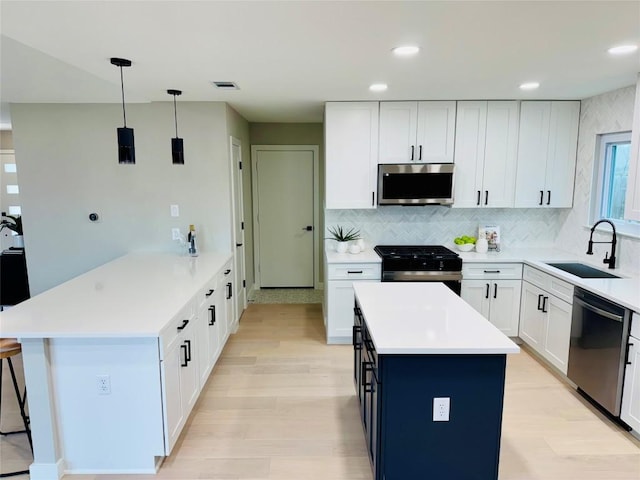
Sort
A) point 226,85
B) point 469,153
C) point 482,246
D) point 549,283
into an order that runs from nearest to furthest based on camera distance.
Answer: point 226,85 → point 549,283 → point 469,153 → point 482,246

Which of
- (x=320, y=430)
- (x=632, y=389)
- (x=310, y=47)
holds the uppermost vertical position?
(x=310, y=47)

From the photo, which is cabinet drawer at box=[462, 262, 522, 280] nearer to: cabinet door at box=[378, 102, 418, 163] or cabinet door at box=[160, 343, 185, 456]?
cabinet door at box=[378, 102, 418, 163]

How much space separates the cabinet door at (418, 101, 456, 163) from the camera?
388cm

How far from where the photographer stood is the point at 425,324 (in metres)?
2.04

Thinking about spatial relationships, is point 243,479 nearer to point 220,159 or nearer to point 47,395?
point 47,395

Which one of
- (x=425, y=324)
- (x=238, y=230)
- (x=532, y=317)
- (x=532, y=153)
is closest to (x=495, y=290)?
(x=532, y=317)

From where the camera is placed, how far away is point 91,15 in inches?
68.5

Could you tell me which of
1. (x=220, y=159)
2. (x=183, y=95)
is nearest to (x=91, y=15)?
(x=183, y=95)

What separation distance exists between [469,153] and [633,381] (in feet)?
7.69

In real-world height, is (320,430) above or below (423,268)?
below

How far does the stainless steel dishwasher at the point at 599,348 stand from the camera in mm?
2551

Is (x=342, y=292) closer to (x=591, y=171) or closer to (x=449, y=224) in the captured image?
(x=449, y=224)

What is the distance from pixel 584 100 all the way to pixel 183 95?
12.2 ft

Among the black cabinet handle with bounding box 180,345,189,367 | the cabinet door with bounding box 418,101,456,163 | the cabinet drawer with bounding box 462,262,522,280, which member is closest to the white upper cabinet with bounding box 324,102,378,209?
the cabinet door with bounding box 418,101,456,163
